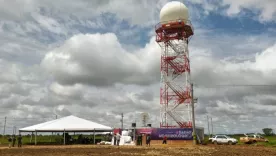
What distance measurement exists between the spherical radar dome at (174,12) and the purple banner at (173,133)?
1954 centimetres

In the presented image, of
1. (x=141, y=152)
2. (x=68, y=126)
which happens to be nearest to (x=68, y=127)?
(x=68, y=126)

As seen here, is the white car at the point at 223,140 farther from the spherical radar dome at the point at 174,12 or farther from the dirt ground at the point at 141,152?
the spherical radar dome at the point at 174,12

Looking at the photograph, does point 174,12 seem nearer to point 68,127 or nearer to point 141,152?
point 68,127

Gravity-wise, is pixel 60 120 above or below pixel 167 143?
above

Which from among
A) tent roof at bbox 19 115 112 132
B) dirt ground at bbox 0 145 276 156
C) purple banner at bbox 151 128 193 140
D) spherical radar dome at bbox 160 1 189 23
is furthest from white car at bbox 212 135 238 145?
spherical radar dome at bbox 160 1 189 23

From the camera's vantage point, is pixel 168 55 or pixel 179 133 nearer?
pixel 179 133

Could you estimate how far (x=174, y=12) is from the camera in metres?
53.1

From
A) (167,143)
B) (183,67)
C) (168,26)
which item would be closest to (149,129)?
(167,143)

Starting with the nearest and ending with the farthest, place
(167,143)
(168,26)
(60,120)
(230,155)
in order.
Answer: (230,155) < (167,143) < (60,120) < (168,26)

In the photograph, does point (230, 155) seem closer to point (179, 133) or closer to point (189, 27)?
point (179, 133)

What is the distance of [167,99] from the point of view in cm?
5091

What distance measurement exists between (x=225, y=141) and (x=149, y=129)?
12.7 metres

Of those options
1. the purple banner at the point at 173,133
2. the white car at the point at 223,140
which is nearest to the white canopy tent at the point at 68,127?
the purple banner at the point at 173,133

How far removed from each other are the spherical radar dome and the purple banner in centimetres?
1954
